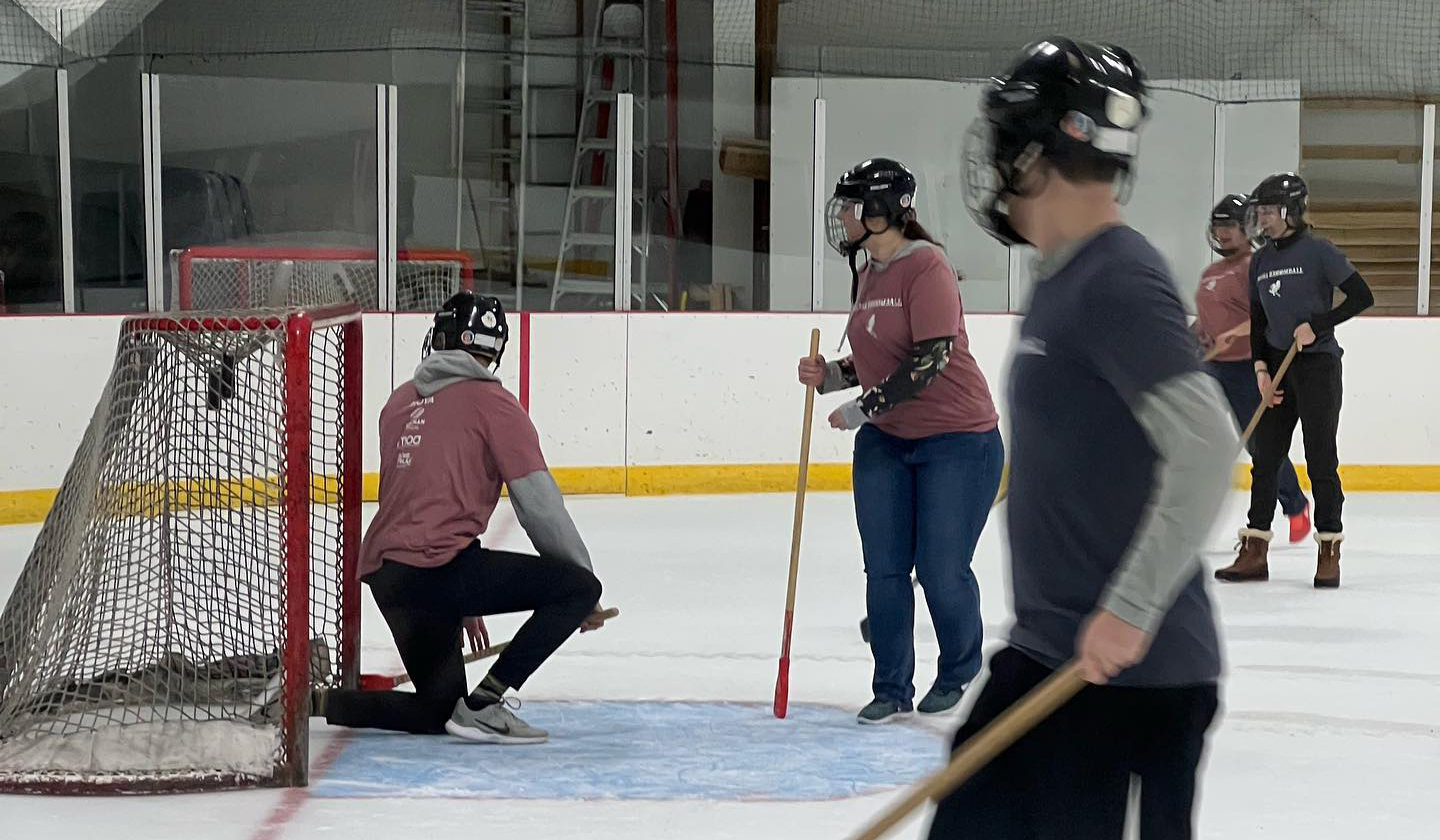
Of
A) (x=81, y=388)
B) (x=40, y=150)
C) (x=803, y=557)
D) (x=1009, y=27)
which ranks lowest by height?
(x=803, y=557)

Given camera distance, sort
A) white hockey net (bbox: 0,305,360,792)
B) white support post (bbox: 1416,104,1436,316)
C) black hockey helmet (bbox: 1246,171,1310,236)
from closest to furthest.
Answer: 1. white hockey net (bbox: 0,305,360,792)
2. black hockey helmet (bbox: 1246,171,1310,236)
3. white support post (bbox: 1416,104,1436,316)

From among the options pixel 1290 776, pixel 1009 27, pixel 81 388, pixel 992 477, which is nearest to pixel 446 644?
pixel 992 477

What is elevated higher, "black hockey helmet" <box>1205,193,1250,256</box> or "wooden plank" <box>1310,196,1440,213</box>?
"wooden plank" <box>1310,196,1440,213</box>

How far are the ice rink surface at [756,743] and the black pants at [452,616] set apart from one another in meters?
0.08

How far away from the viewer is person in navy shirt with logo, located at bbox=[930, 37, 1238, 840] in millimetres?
1597

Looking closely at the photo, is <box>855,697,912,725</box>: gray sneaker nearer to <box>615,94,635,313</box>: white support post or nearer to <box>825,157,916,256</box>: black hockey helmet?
<box>825,157,916,256</box>: black hockey helmet

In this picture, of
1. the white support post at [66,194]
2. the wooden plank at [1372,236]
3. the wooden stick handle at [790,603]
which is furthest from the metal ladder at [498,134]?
the wooden stick handle at [790,603]

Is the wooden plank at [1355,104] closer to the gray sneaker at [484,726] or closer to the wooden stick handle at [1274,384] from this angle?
the wooden stick handle at [1274,384]

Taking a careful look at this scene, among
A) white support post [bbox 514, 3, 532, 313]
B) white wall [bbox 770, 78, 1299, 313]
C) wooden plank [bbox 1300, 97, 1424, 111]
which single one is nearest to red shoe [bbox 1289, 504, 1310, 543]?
white wall [bbox 770, 78, 1299, 313]

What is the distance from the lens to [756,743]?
12.3ft

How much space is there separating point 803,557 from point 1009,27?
5.12 m

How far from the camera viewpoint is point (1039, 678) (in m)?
1.75

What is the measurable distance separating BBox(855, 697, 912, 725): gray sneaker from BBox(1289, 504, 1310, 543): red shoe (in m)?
3.42

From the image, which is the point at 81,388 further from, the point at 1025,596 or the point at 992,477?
the point at 1025,596
